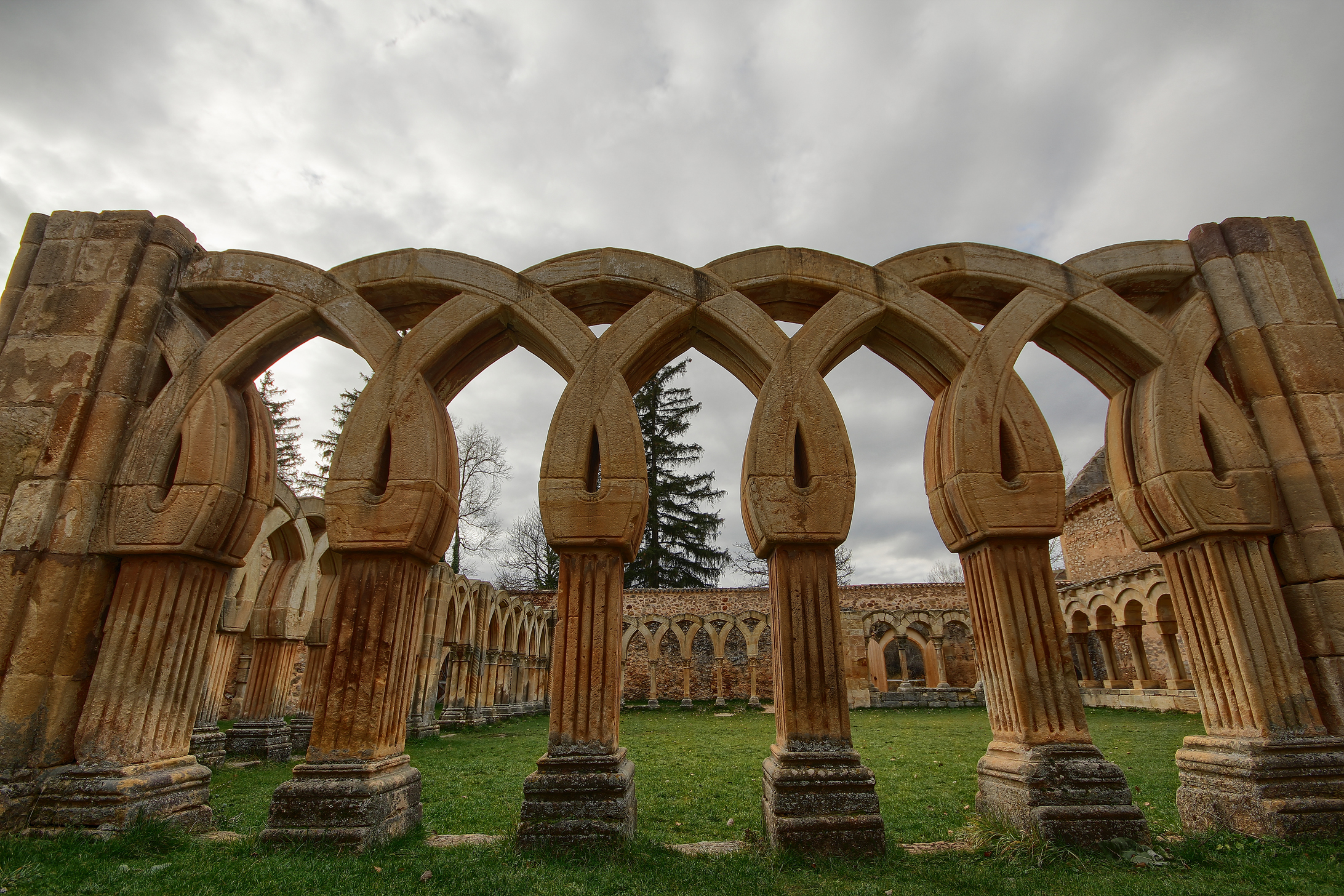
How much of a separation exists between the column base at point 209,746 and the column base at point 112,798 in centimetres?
488

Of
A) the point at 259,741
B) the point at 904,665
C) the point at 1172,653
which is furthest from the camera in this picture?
the point at 904,665

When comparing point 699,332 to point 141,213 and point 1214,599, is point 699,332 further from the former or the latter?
point 141,213

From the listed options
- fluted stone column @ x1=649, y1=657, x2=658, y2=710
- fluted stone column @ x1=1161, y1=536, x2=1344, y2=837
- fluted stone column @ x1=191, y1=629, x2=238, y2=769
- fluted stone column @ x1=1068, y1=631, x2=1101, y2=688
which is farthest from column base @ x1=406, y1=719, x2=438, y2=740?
fluted stone column @ x1=1068, y1=631, x2=1101, y2=688

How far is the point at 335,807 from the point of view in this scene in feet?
12.0

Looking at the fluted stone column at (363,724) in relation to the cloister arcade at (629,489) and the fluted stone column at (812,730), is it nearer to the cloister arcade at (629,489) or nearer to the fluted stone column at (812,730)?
the cloister arcade at (629,489)

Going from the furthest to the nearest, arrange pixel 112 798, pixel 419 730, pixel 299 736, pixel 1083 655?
pixel 1083 655, pixel 419 730, pixel 299 736, pixel 112 798

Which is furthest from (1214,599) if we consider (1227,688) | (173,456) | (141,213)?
(141,213)

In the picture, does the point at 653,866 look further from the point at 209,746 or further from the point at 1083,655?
the point at 1083,655

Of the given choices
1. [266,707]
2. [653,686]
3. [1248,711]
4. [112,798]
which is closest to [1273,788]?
[1248,711]

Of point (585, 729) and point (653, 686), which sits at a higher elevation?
point (653, 686)

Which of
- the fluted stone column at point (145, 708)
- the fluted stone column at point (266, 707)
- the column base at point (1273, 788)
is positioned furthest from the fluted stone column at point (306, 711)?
the column base at point (1273, 788)

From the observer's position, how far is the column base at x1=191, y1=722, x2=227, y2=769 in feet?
26.7

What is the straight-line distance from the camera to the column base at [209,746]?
8.15 meters

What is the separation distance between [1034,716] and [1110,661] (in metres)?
16.3
